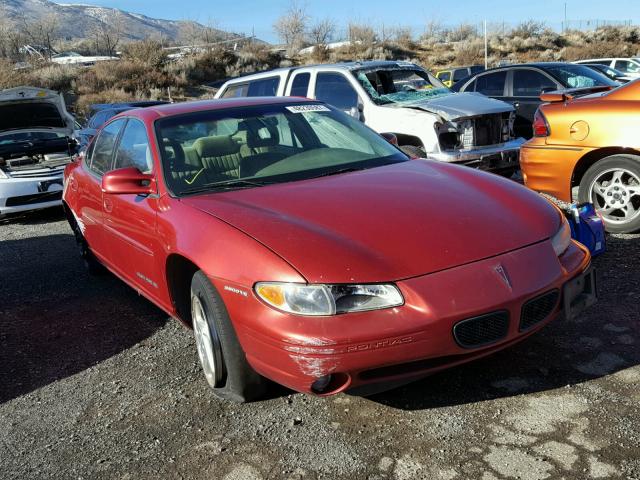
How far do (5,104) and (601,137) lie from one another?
8091mm

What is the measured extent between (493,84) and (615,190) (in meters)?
5.32

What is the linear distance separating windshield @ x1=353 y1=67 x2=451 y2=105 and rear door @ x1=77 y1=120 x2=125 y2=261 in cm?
390

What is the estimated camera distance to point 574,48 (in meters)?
38.4

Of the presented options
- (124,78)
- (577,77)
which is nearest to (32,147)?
(577,77)

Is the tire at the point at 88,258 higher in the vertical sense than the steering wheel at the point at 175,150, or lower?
lower

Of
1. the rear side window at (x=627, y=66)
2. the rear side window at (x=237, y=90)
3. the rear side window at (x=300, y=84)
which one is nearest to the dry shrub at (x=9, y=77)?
the rear side window at (x=237, y=90)

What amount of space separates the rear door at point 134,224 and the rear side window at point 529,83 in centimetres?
708

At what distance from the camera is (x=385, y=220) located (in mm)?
3072

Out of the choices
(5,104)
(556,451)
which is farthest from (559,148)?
(5,104)

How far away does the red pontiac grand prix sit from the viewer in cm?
264

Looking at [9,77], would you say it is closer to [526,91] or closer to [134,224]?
[526,91]

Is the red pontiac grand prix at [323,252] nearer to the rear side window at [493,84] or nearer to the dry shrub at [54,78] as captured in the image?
the rear side window at [493,84]

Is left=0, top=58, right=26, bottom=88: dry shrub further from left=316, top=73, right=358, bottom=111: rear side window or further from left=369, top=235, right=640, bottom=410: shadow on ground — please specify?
left=369, top=235, right=640, bottom=410: shadow on ground

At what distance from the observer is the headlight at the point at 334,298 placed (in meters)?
2.63
